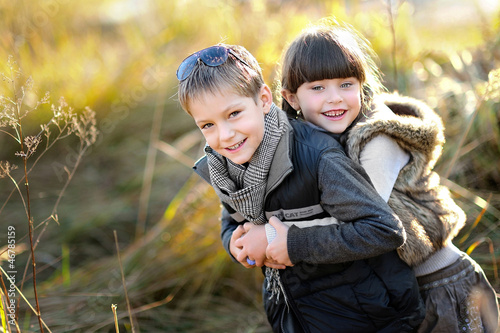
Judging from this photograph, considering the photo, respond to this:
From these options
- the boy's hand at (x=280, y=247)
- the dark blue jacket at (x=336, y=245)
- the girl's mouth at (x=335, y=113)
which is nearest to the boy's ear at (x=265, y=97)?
the dark blue jacket at (x=336, y=245)

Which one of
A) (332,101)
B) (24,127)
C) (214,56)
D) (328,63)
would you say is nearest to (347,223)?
(332,101)

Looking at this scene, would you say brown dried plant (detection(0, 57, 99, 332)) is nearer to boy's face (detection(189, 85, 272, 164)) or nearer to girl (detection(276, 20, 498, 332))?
boy's face (detection(189, 85, 272, 164))

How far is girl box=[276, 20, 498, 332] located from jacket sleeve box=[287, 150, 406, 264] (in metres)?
0.08

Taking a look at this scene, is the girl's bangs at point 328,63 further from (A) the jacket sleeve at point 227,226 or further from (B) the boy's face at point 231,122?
(A) the jacket sleeve at point 227,226

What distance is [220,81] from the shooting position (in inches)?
62.9

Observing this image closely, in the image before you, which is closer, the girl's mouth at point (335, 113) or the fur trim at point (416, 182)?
the fur trim at point (416, 182)

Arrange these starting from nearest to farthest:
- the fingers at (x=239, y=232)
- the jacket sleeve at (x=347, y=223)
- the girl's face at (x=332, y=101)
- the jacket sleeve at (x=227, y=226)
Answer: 1. the jacket sleeve at (x=347, y=223)
2. the girl's face at (x=332, y=101)
3. the fingers at (x=239, y=232)
4. the jacket sleeve at (x=227, y=226)

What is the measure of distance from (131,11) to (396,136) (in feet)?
15.9

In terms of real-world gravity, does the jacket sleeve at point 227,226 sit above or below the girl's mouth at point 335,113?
below

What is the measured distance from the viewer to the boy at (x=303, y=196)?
5.15ft

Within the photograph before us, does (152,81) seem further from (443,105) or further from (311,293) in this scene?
(311,293)

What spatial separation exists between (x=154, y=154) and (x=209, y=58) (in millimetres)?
1907

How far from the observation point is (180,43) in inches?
171

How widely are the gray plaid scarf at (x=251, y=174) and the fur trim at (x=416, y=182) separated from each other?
27 centimetres
